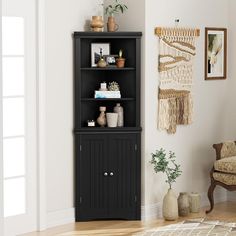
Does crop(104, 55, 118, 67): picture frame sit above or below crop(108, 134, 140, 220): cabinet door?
above

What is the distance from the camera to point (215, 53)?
6.77 meters

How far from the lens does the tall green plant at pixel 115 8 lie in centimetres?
605

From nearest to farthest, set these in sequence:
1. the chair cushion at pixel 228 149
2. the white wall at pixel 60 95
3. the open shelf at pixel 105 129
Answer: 1. the white wall at pixel 60 95
2. the open shelf at pixel 105 129
3. the chair cushion at pixel 228 149

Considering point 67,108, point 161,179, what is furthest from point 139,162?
point 67,108

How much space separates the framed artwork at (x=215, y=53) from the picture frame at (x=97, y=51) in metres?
1.15

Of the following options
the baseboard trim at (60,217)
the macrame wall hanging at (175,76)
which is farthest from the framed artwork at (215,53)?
the baseboard trim at (60,217)

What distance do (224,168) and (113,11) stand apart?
1.86 meters

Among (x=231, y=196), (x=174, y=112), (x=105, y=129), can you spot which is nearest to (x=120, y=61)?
(x=105, y=129)

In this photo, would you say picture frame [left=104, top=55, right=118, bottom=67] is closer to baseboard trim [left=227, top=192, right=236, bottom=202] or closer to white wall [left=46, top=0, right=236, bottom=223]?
white wall [left=46, top=0, right=236, bottom=223]

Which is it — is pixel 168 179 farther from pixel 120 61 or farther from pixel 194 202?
pixel 120 61

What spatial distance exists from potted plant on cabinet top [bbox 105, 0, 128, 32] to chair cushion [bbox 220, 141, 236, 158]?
5.34 ft

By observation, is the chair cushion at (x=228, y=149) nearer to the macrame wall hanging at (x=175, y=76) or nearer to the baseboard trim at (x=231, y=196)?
the macrame wall hanging at (x=175, y=76)

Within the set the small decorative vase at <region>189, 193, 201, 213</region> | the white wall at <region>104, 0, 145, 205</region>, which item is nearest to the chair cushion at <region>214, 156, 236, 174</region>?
the small decorative vase at <region>189, 193, 201, 213</region>

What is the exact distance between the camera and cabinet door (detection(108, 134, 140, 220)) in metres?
5.99
